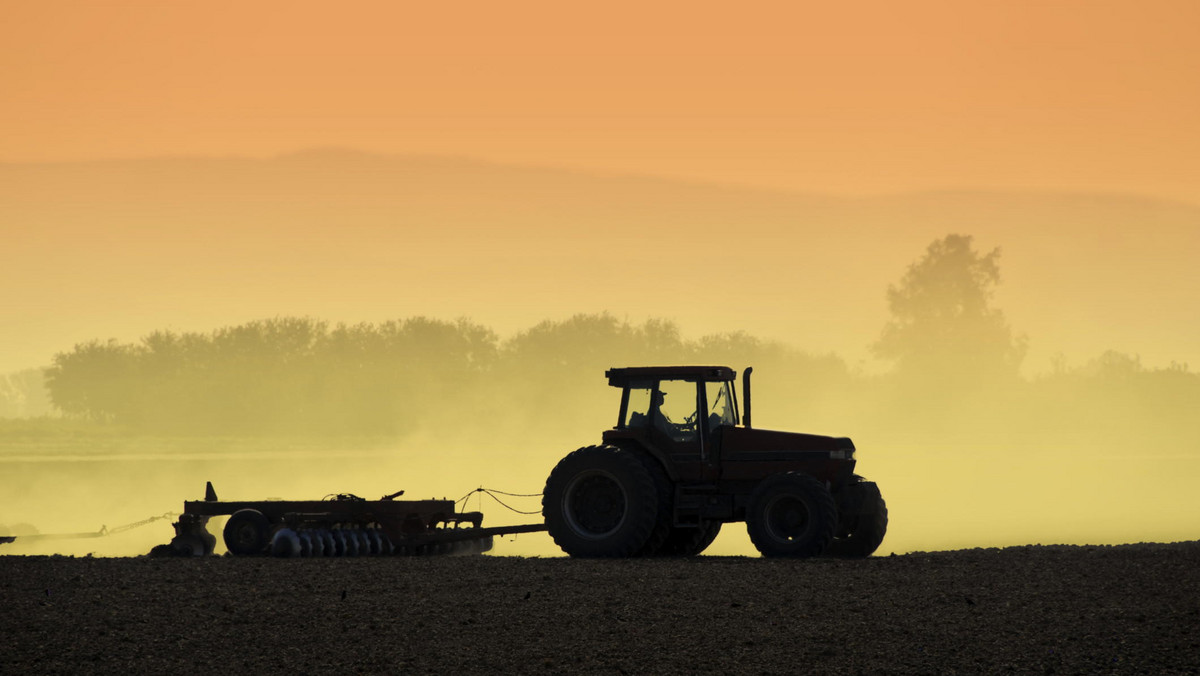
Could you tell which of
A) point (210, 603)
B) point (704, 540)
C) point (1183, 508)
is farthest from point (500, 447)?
point (210, 603)

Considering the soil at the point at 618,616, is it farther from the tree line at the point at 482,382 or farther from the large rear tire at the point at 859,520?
the tree line at the point at 482,382

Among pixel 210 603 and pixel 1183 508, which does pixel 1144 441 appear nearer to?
pixel 1183 508

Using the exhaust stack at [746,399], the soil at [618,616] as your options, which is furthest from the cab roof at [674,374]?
the soil at [618,616]

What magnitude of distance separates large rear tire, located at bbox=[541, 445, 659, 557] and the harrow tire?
186 inches

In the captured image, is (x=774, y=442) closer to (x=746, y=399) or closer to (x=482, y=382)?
(x=746, y=399)

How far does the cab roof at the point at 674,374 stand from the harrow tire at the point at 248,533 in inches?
242

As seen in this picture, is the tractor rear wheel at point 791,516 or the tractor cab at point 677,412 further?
the tractor cab at point 677,412

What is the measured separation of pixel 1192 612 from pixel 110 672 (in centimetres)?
1071

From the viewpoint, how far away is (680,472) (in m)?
21.2

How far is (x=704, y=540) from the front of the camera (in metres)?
22.4

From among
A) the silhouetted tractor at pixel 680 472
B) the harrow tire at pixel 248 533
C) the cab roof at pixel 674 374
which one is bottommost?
the harrow tire at pixel 248 533

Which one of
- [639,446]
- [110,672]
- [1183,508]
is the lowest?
[110,672]

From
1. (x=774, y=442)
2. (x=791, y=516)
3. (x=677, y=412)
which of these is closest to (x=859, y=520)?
(x=791, y=516)

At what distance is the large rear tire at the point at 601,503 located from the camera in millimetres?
20688
